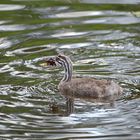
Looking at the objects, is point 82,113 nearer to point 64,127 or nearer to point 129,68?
point 64,127

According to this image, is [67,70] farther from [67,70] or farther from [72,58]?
[72,58]

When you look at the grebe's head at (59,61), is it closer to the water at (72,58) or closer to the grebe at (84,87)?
the grebe at (84,87)

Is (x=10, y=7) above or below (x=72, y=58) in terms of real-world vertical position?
above

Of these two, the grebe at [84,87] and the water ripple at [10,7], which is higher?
the water ripple at [10,7]

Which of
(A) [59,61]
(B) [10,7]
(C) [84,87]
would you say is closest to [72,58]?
(A) [59,61]

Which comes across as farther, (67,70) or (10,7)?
(10,7)

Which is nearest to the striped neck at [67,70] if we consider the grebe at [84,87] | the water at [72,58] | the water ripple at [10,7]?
the grebe at [84,87]

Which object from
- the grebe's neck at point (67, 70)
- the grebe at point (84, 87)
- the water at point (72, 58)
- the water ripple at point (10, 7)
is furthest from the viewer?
the water ripple at point (10, 7)

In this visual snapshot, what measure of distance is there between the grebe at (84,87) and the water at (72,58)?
0.20m

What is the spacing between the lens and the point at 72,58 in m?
14.7

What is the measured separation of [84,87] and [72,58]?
2.08m

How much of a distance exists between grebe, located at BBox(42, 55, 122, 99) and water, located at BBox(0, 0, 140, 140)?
196mm

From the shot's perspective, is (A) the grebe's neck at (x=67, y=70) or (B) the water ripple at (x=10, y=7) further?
(B) the water ripple at (x=10, y=7)

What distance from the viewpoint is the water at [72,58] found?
436 inches
